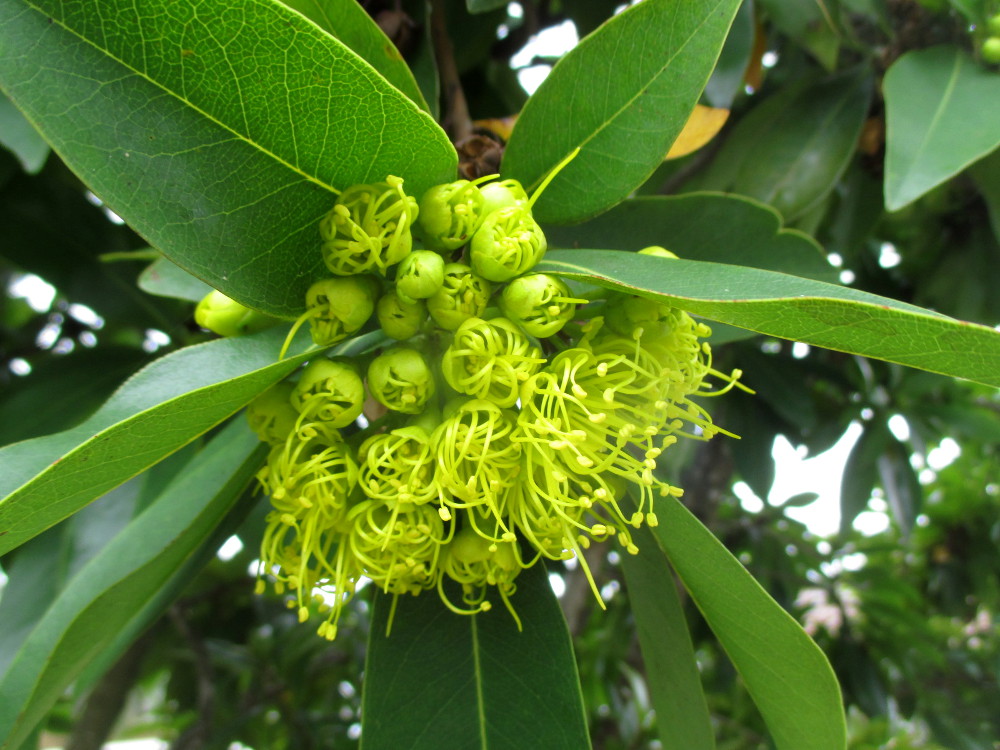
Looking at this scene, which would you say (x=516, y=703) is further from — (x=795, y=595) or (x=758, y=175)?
(x=795, y=595)

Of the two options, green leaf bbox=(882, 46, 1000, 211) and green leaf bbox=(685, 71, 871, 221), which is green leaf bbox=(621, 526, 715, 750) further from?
green leaf bbox=(685, 71, 871, 221)

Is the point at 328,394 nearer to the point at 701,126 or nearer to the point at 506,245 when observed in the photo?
the point at 506,245

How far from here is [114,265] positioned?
1.74 m

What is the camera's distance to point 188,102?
725mm

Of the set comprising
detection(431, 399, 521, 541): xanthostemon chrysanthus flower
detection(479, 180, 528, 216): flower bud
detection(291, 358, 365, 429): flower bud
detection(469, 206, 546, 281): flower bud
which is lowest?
detection(431, 399, 521, 541): xanthostemon chrysanthus flower

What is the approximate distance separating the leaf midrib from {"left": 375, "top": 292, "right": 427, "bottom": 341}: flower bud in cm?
12

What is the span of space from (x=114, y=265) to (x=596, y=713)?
224cm

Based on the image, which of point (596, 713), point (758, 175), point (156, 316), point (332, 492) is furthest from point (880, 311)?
point (596, 713)

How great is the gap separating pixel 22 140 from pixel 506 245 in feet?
2.74

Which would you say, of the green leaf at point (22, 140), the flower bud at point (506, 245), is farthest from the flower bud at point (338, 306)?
the green leaf at point (22, 140)

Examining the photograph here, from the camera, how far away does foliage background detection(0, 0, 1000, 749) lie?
1.26 m

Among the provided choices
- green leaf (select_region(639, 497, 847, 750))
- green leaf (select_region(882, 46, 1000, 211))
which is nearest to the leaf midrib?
green leaf (select_region(639, 497, 847, 750))

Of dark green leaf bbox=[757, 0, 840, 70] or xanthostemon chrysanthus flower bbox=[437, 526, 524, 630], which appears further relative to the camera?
dark green leaf bbox=[757, 0, 840, 70]

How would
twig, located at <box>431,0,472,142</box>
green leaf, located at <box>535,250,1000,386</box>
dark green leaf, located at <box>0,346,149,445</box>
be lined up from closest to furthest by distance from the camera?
green leaf, located at <box>535,250,1000,386</box>, twig, located at <box>431,0,472,142</box>, dark green leaf, located at <box>0,346,149,445</box>
